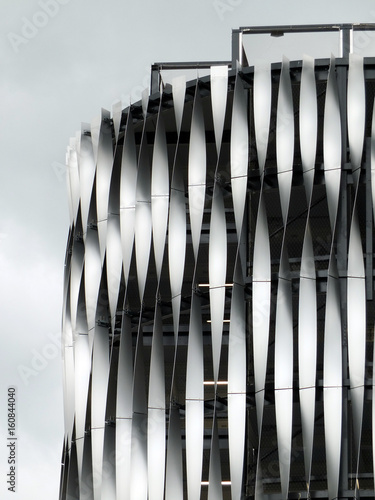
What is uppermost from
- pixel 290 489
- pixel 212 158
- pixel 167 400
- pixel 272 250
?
pixel 212 158

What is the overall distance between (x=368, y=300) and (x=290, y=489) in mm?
7096

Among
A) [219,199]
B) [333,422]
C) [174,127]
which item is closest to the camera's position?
[333,422]

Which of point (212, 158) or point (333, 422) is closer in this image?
point (333, 422)

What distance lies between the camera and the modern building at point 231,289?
163 ft

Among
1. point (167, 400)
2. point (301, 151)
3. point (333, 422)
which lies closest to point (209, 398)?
point (167, 400)

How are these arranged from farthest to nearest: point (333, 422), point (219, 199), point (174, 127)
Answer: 1. point (174, 127)
2. point (219, 199)
3. point (333, 422)

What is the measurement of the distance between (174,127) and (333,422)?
14.0 meters

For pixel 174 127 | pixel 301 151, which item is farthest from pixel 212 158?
pixel 301 151

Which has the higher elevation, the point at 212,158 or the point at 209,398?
the point at 212,158

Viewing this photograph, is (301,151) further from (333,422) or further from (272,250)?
(333,422)

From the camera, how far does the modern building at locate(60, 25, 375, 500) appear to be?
163 ft

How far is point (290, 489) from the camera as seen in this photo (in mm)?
51125

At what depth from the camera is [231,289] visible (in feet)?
172

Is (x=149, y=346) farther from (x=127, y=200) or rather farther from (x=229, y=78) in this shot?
Answer: (x=229, y=78)
